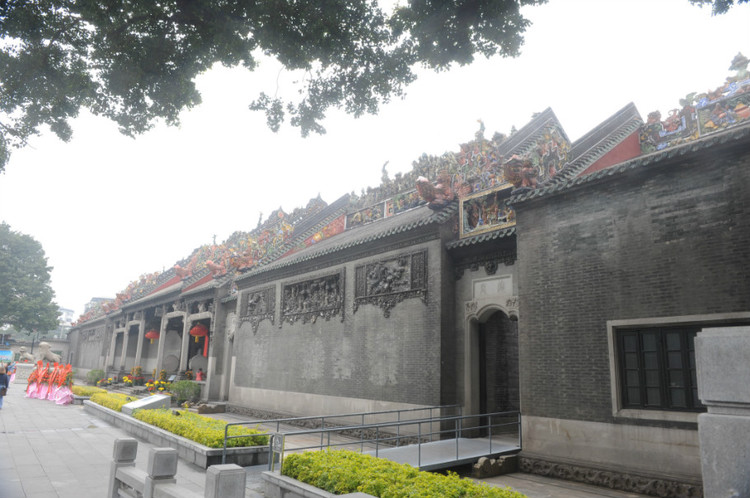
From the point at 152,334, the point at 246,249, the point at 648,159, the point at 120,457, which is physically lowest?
the point at 120,457

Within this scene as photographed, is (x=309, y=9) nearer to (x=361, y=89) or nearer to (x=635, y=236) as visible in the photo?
(x=361, y=89)

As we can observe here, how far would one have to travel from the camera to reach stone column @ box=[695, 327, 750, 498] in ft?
8.01

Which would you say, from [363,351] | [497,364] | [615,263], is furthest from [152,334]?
[615,263]

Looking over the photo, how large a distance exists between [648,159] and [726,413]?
21.5ft

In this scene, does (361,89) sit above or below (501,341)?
above

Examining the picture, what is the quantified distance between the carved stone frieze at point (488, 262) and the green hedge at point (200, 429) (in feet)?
19.6

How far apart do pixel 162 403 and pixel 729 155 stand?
15224mm

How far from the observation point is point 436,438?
11.2 metres

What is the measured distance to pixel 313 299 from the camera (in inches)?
647

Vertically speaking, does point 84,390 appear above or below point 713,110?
below

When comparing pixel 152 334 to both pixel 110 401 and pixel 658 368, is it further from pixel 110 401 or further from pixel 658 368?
pixel 658 368

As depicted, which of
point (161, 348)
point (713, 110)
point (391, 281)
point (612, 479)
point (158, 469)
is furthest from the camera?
point (161, 348)

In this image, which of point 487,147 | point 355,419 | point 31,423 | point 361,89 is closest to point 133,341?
point 31,423

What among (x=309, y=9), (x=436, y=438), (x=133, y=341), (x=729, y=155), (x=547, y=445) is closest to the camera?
(x=309, y=9)
